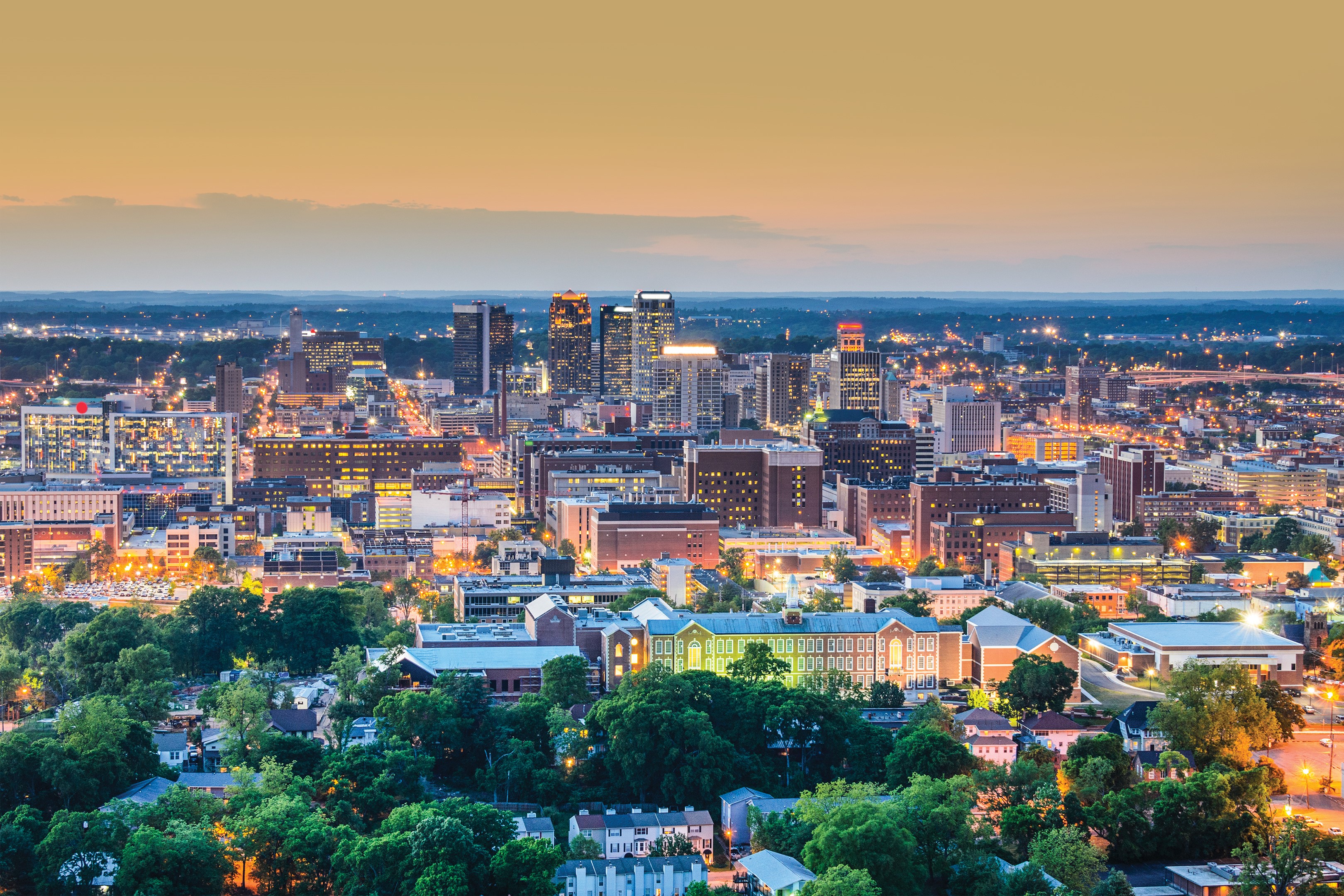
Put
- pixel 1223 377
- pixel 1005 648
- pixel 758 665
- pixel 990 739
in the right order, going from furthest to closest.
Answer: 1. pixel 1223 377
2. pixel 1005 648
3. pixel 758 665
4. pixel 990 739

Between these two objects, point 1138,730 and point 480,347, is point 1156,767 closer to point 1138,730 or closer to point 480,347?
point 1138,730

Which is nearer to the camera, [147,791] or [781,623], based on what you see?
[147,791]

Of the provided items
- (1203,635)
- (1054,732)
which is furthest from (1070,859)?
(1203,635)

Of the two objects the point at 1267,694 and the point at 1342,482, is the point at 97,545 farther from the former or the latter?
the point at 1342,482

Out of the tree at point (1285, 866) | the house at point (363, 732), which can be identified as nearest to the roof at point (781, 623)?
the house at point (363, 732)

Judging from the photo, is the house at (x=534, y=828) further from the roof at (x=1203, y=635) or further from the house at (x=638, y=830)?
the roof at (x=1203, y=635)

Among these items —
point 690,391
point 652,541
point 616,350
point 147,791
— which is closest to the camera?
point 147,791

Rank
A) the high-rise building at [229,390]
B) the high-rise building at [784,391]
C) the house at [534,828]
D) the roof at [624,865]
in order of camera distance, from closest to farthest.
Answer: the roof at [624,865] < the house at [534,828] < the high-rise building at [229,390] < the high-rise building at [784,391]
